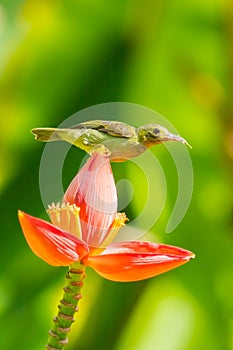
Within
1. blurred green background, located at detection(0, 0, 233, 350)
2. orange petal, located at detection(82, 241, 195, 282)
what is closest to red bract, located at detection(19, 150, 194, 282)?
orange petal, located at detection(82, 241, 195, 282)

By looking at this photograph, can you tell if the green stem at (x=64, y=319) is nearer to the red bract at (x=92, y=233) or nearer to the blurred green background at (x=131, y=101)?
the red bract at (x=92, y=233)

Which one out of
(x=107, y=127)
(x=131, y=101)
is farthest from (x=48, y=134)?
(x=131, y=101)

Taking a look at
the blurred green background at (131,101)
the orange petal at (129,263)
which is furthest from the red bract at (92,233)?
the blurred green background at (131,101)

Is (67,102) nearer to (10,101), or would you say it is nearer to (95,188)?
(10,101)

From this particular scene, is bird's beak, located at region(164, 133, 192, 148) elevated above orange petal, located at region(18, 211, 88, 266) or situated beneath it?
elevated above

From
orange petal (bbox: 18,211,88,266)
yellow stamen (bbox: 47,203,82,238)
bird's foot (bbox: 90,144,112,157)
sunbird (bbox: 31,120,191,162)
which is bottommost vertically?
orange petal (bbox: 18,211,88,266)

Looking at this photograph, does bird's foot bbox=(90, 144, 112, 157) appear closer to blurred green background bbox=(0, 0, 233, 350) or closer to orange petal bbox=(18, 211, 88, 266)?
orange petal bbox=(18, 211, 88, 266)

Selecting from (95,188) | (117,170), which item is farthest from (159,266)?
(117,170)
